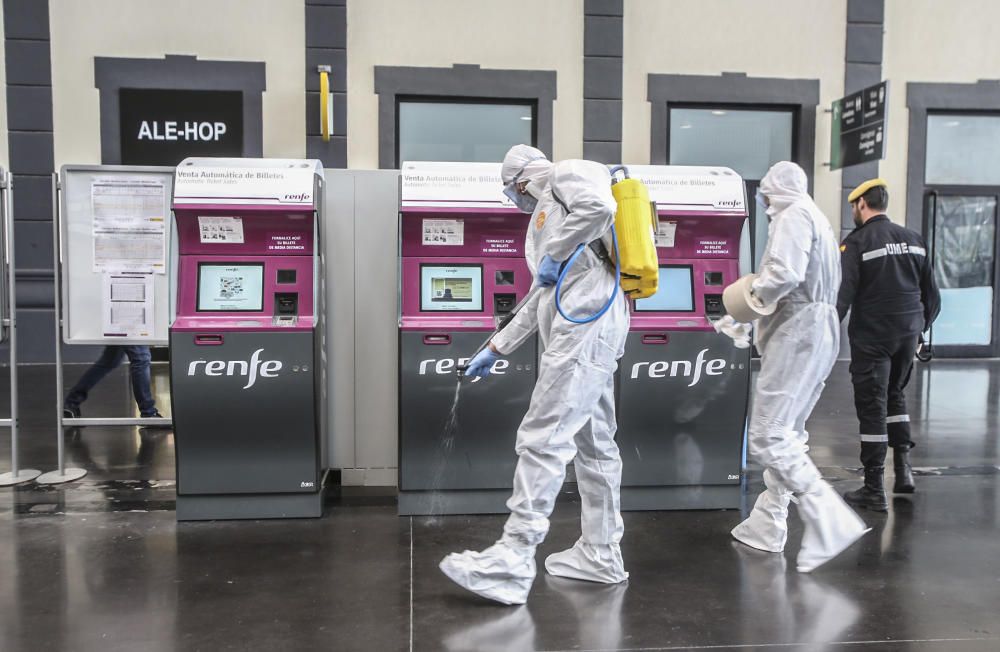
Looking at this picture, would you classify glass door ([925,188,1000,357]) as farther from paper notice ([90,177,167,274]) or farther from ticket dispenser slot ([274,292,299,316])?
paper notice ([90,177,167,274])

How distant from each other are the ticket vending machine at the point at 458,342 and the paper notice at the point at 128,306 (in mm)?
1904

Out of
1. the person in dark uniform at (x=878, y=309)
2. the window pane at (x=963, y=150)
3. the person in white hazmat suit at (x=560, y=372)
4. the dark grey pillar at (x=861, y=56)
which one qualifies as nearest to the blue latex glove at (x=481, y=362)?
the person in white hazmat suit at (x=560, y=372)

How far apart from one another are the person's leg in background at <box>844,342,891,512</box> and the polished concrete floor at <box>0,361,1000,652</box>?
158 mm

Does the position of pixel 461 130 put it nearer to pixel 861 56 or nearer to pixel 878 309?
pixel 861 56

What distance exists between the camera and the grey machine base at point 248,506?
13.3 ft

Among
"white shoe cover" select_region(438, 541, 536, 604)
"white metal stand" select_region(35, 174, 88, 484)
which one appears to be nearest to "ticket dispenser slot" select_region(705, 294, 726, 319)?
"white shoe cover" select_region(438, 541, 536, 604)

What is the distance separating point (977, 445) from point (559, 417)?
13.8 ft

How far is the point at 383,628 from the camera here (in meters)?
2.93

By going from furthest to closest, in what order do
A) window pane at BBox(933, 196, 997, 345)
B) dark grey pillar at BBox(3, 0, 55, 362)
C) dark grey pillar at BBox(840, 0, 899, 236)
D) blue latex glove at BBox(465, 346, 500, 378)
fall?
1. window pane at BBox(933, 196, 997, 345)
2. dark grey pillar at BBox(840, 0, 899, 236)
3. dark grey pillar at BBox(3, 0, 55, 362)
4. blue latex glove at BBox(465, 346, 500, 378)

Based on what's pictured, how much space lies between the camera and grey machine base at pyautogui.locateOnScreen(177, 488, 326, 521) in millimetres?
4062

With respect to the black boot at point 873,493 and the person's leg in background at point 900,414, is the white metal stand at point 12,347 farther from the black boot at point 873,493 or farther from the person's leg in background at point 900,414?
the person's leg in background at point 900,414

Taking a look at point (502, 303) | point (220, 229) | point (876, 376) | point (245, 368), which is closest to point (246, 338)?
point (245, 368)

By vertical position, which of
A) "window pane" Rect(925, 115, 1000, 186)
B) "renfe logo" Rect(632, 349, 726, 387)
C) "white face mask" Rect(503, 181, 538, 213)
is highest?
"window pane" Rect(925, 115, 1000, 186)

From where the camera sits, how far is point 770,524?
3742mm
